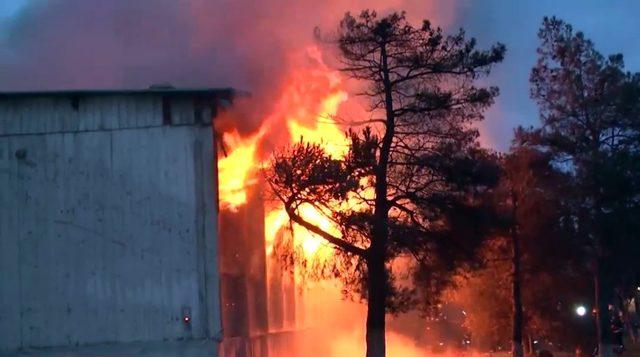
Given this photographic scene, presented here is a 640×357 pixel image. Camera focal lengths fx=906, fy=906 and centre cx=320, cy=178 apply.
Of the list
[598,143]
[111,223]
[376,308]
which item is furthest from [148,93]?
[598,143]

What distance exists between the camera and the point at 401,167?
2098 centimetres

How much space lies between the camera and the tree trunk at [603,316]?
29031 mm

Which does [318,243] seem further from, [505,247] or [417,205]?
[505,247]

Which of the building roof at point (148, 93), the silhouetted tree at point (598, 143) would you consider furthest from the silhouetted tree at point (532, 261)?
the building roof at point (148, 93)

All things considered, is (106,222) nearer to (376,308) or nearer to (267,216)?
(267,216)

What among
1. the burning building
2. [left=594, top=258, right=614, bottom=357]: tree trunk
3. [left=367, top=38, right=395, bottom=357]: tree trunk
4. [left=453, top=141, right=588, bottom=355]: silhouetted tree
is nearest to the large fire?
[left=367, top=38, right=395, bottom=357]: tree trunk

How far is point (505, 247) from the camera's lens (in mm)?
31578

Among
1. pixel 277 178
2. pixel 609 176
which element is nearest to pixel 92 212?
pixel 277 178

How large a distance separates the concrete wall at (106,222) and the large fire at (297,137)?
2.34 metres

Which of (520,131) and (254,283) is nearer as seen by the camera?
(254,283)

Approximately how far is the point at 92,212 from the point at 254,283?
6.57 metres

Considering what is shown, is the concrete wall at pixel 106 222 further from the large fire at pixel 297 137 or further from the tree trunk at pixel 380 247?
the tree trunk at pixel 380 247

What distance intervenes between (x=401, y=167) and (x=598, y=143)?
34.9 ft

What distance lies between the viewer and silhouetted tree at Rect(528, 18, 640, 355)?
27.7m
